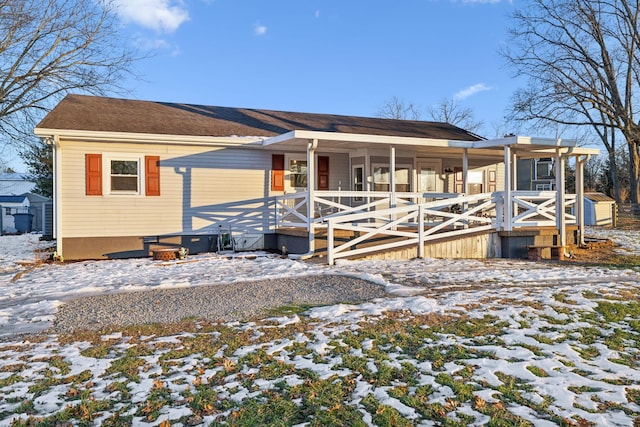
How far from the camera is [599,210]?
24672 mm

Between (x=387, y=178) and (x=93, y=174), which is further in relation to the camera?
(x=387, y=178)

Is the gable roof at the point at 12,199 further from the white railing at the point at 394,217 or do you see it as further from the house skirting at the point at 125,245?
the white railing at the point at 394,217

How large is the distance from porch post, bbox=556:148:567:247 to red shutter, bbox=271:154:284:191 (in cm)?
764

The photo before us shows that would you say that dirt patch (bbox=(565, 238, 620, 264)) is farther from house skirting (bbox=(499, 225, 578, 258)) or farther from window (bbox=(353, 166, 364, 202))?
window (bbox=(353, 166, 364, 202))

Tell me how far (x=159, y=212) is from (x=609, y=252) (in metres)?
12.4

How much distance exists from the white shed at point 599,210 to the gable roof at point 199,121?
1141 cm

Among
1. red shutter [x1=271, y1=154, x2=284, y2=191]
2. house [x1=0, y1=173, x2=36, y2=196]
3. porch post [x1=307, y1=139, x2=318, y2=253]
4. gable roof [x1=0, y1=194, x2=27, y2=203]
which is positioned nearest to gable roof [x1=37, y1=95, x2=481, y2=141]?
red shutter [x1=271, y1=154, x2=284, y2=191]

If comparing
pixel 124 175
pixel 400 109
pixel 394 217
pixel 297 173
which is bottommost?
pixel 394 217

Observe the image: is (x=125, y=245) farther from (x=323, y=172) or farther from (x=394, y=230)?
(x=394, y=230)

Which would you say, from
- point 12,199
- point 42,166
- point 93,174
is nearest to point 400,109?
point 42,166

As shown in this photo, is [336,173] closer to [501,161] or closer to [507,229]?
[507,229]

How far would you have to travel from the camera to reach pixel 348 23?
2266cm

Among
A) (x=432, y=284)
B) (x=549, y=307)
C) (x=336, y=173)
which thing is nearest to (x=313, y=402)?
(x=549, y=307)

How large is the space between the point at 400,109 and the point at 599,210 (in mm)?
26007
